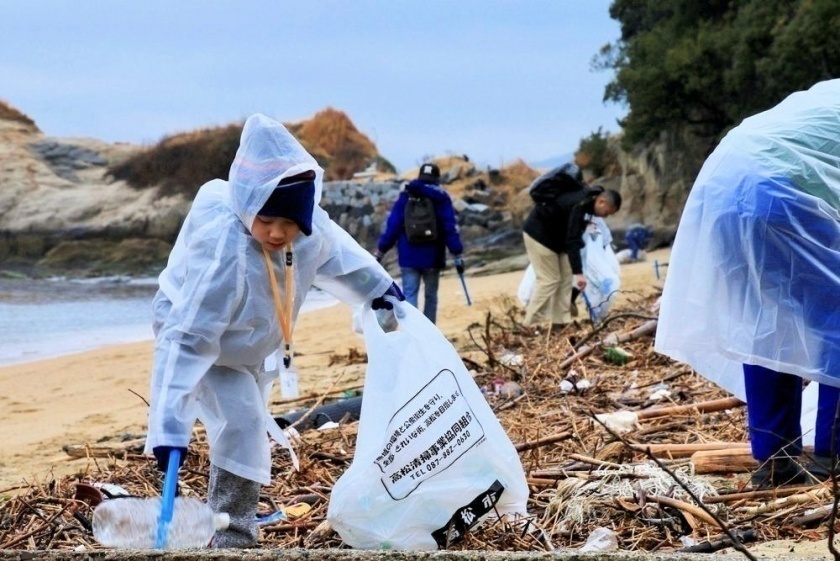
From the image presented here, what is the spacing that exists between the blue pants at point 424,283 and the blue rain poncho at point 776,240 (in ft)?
18.4

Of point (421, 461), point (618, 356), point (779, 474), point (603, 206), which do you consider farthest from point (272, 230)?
point (603, 206)

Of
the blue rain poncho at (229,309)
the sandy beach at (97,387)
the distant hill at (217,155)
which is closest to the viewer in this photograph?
the blue rain poncho at (229,309)

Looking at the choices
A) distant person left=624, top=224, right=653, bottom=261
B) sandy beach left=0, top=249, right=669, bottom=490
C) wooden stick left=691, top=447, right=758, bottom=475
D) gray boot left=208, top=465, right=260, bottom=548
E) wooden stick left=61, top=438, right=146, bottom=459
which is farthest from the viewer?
distant person left=624, top=224, right=653, bottom=261

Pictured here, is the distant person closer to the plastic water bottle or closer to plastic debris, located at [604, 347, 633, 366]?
plastic debris, located at [604, 347, 633, 366]

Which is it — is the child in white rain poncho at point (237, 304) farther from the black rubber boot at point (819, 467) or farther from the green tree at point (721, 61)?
the green tree at point (721, 61)

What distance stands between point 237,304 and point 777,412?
2108mm

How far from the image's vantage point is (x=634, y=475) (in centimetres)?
407

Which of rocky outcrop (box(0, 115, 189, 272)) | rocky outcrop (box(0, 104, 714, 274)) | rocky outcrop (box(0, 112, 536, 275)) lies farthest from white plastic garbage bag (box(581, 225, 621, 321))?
rocky outcrop (box(0, 115, 189, 272))

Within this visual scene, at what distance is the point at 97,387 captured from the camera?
34.0ft

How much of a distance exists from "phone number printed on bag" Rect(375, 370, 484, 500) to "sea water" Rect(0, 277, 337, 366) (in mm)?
8052

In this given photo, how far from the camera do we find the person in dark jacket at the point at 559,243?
9.59 metres

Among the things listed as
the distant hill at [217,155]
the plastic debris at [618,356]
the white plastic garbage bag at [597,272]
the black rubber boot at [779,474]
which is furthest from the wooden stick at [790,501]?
the distant hill at [217,155]

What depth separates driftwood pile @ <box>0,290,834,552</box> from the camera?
3.66 m

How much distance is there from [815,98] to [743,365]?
1.09 meters
